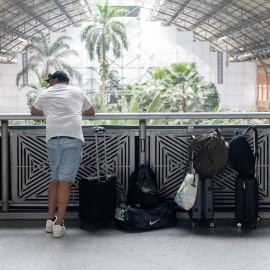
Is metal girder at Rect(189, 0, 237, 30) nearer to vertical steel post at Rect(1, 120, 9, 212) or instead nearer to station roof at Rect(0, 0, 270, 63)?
station roof at Rect(0, 0, 270, 63)

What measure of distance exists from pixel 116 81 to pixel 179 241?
1322 inches

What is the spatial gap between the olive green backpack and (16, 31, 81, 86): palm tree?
34.1 meters

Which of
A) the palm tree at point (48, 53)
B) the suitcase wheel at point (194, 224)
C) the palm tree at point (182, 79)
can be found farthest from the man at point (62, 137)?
the palm tree at point (48, 53)

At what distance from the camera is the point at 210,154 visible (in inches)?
179

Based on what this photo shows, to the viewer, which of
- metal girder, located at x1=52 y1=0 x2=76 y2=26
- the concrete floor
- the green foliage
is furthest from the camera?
metal girder, located at x1=52 y1=0 x2=76 y2=26

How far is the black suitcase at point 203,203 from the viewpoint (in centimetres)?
458

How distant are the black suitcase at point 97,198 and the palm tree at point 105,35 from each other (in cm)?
3236

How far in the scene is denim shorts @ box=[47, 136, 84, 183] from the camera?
4312 millimetres

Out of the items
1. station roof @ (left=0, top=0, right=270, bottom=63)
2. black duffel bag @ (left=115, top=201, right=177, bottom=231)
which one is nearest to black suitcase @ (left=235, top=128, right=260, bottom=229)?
black duffel bag @ (left=115, top=201, right=177, bottom=231)

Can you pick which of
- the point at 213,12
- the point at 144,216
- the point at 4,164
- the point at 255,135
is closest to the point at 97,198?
the point at 144,216

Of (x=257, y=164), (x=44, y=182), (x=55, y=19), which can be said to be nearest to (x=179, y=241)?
(x=257, y=164)

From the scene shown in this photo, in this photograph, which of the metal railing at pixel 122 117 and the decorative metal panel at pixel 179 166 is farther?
the decorative metal panel at pixel 179 166

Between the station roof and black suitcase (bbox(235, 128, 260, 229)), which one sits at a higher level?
the station roof

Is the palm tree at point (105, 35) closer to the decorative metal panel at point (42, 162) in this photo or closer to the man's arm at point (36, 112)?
the decorative metal panel at point (42, 162)
